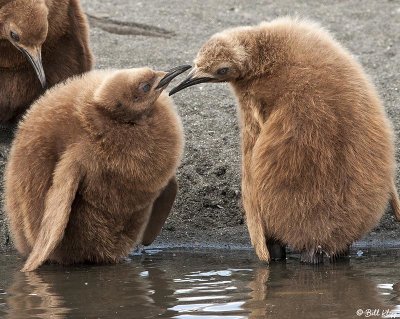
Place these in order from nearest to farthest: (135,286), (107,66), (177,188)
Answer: (135,286), (177,188), (107,66)

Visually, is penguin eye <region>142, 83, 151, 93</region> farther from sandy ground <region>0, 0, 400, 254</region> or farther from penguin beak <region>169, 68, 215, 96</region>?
sandy ground <region>0, 0, 400, 254</region>

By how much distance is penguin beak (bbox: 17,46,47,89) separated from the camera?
8.27 meters

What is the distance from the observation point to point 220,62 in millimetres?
7453

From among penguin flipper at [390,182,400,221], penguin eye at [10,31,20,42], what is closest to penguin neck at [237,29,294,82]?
penguin flipper at [390,182,400,221]

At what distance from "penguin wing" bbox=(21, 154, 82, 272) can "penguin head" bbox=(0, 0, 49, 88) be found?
1089 mm

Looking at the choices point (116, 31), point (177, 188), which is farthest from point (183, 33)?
point (177, 188)

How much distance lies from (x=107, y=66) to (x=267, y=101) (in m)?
3.50

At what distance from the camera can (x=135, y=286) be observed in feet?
23.1

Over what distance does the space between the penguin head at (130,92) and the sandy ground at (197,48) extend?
113cm

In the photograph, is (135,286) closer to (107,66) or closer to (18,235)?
(18,235)

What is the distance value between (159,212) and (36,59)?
1.30 metres

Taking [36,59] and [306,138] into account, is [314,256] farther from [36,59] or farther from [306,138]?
[36,59]

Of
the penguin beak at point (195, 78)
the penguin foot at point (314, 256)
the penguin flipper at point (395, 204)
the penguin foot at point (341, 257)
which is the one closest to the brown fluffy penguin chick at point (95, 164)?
the penguin beak at point (195, 78)

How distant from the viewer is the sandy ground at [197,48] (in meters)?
8.43
